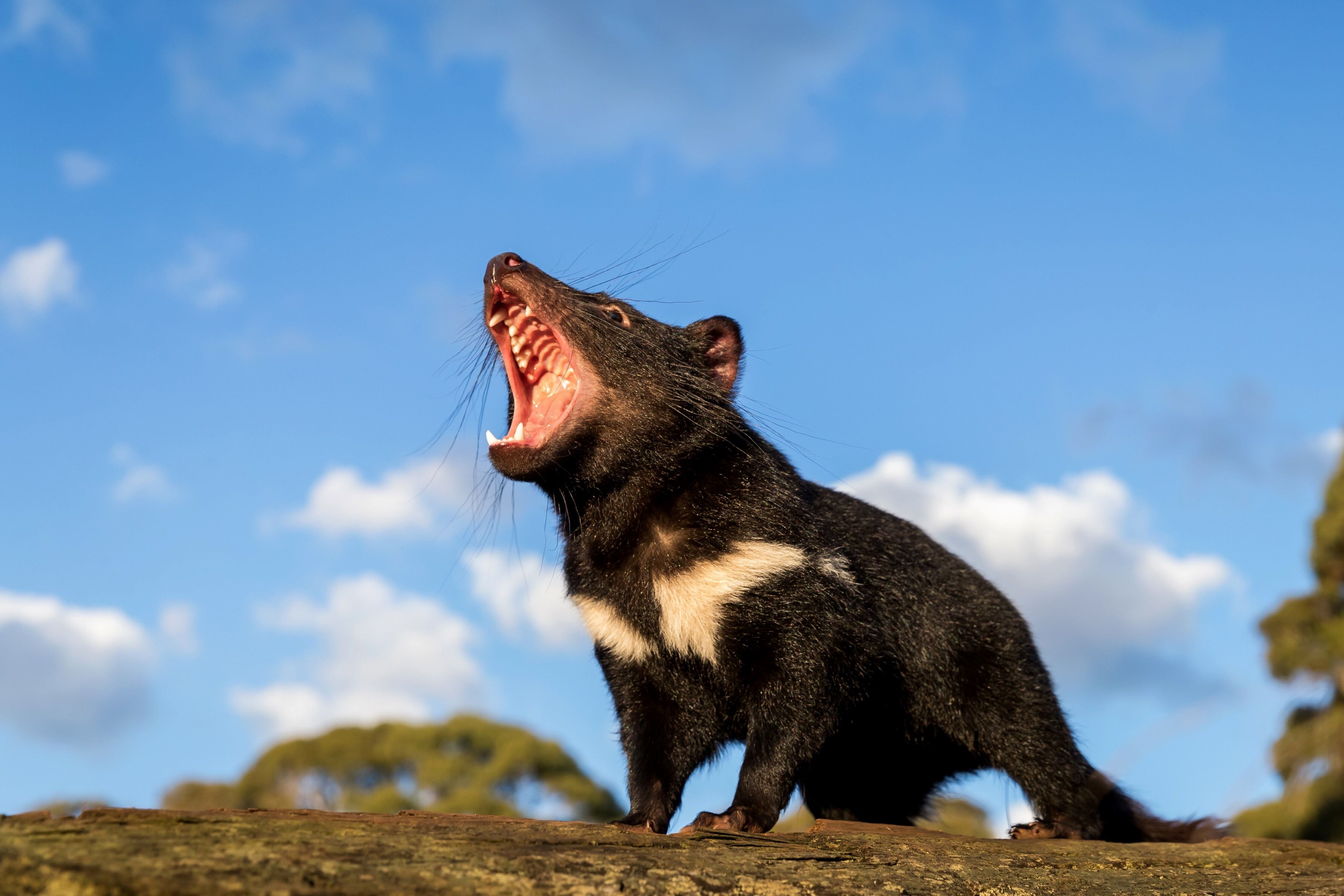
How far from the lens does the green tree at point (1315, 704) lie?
20.5 metres

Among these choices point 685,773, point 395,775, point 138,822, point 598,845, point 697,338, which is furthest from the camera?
point 395,775

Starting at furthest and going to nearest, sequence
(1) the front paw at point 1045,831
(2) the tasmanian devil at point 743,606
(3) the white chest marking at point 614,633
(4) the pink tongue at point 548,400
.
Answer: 1. (1) the front paw at point 1045,831
2. (4) the pink tongue at point 548,400
3. (3) the white chest marking at point 614,633
4. (2) the tasmanian devil at point 743,606

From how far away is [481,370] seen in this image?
6836 mm

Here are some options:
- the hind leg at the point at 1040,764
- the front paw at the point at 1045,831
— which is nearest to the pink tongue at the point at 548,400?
the hind leg at the point at 1040,764

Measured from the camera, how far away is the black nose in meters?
6.22

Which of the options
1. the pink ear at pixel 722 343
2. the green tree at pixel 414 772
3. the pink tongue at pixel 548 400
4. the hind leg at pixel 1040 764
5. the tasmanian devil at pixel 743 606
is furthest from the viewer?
the green tree at pixel 414 772

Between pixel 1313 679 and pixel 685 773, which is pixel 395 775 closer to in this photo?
pixel 1313 679

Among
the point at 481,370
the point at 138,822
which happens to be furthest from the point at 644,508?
the point at 138,822

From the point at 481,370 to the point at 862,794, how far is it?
3321 mm

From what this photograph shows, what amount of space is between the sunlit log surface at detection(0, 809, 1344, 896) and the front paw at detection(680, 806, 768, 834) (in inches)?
14.1

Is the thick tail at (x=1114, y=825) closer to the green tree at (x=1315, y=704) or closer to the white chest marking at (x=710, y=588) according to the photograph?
the white chest marking at (x=710, y=588)

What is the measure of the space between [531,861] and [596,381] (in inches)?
116

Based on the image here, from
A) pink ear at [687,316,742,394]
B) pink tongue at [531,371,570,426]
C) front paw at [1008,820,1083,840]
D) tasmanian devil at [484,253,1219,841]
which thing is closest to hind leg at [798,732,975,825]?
tasmanian devil at [484,253,1219,841]

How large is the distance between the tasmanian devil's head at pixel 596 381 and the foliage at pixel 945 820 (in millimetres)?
1959
